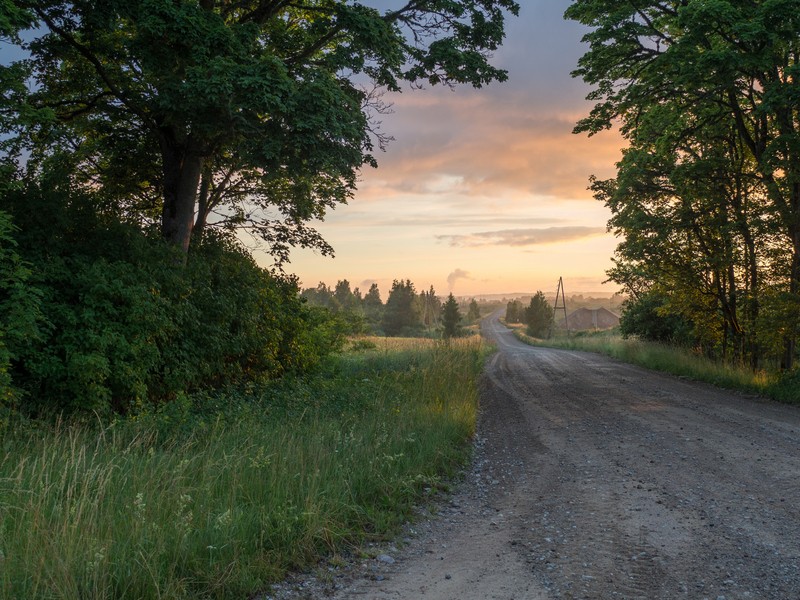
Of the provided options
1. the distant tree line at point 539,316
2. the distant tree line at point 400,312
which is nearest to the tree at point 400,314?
the distant tree line at point 400,312

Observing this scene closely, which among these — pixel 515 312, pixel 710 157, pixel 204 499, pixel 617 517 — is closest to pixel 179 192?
pixel 204 499

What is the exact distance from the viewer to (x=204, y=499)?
464cm

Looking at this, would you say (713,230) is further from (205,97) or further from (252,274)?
(205,97)

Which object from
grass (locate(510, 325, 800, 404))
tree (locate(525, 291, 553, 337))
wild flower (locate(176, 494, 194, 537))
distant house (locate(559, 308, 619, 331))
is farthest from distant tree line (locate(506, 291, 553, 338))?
wild flower (locate(176, 494, 194, 537))

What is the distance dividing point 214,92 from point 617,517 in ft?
27.9

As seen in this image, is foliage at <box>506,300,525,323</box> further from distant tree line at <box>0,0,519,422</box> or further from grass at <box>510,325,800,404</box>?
distant tree line at <box>0,0,519,422</box>

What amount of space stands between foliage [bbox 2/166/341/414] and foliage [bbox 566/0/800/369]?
39.1ft

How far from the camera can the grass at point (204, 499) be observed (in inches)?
140

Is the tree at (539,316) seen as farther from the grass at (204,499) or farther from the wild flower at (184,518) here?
the wild flower at (184,518)

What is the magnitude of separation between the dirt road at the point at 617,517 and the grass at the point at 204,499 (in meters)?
0.59

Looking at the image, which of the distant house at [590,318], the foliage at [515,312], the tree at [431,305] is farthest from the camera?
the tree at [431,305]

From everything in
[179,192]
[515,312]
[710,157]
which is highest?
[710,157]

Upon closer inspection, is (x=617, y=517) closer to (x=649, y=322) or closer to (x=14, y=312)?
(x=14, y=312)

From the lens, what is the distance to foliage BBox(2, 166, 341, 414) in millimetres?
7594
